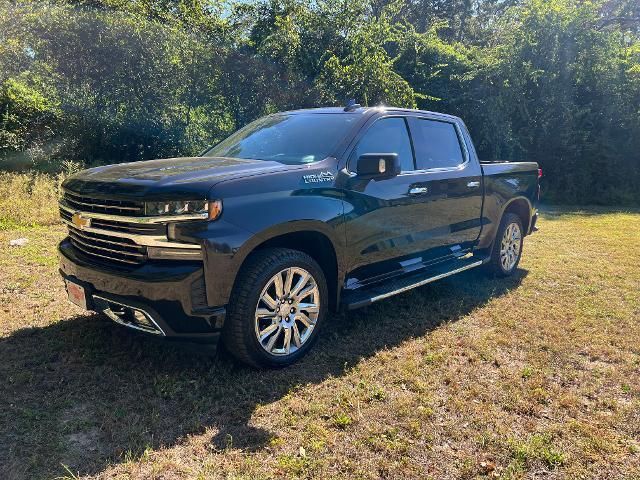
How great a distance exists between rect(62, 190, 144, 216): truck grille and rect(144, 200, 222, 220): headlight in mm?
72

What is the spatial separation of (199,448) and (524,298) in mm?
3871

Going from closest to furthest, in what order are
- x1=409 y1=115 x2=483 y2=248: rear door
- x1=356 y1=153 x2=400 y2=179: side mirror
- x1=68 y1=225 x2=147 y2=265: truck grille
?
x1=68 y1=225 x2=147 y2=265: truck grille → x1=356 y1=153 x2=400 y2=179: side mirror → x1=409 y1=115 x2=483 y2=248: rear door

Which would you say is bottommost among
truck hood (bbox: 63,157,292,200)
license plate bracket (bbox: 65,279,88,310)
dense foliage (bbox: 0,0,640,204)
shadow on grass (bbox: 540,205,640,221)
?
shadow on grass (bbox: 540,205,640,221)

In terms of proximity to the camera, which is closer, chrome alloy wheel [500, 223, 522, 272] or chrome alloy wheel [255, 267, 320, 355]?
chrome alloy wheel [255, 267, 320, 355]

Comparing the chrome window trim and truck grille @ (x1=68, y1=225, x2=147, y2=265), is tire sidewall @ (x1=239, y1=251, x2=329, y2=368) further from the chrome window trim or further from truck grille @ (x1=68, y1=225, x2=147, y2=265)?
the chrome window trim

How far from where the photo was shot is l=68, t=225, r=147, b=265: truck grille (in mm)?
3088

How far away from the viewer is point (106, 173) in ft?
11.3

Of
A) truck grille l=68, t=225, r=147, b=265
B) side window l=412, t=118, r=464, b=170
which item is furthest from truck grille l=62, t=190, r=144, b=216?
side window l=412, t=118, r=464, b=170

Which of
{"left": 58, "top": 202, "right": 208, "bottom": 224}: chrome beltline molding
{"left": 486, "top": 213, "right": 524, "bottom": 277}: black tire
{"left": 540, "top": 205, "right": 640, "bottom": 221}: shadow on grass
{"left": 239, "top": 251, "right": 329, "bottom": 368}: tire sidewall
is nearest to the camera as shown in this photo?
{"left": 58, "top": 202, "right": 208, "bottom": 224}: chrome beltline molding

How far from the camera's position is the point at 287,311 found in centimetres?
347

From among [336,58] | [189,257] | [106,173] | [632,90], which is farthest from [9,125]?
[632,90]

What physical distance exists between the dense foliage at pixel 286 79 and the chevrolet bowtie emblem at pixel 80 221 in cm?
955

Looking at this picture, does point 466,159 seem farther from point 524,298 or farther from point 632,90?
point 632,90

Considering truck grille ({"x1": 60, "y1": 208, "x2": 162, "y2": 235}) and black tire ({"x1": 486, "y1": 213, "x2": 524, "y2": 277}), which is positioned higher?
truck grille ({"x1": 60, "y1": 208, "x2": 162, "y2": 235})
